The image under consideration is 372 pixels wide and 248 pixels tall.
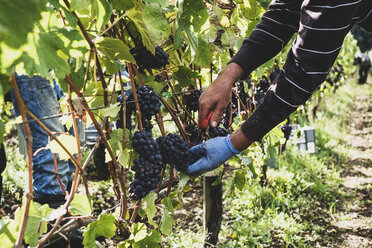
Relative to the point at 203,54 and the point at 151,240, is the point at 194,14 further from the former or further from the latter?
the point at 151,240

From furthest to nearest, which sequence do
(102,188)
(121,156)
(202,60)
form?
(102,188) < (202,60) < (121,156)

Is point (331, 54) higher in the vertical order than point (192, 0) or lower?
lower

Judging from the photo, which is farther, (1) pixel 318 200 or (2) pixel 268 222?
(1) pixel 318 200

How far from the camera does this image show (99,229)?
1.02 metres

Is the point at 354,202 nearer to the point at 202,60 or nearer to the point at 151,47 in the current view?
the point at 202,60

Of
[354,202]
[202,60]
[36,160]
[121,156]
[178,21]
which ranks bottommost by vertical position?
[354,202]

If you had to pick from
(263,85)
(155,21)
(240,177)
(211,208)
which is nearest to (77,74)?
(155,21)

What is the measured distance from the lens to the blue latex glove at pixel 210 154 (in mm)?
1391

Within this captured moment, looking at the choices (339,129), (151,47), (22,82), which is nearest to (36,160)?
(22,82)

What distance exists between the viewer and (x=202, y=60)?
144 centimetres

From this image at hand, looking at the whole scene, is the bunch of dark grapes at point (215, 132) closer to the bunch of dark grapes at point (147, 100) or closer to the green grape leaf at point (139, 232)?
the bunch of dark grapes at point (147, 100)

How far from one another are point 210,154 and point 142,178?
38cm

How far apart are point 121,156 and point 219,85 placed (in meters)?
0.57

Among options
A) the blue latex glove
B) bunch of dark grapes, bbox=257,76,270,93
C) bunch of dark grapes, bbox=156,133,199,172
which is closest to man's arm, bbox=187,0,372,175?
the blue latex glove
